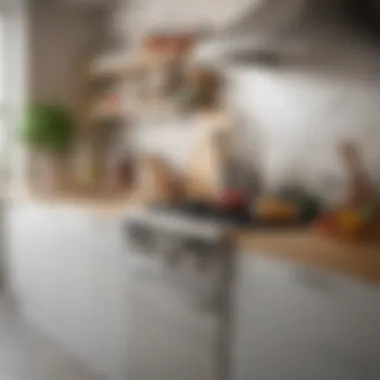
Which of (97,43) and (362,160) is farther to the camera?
(97,43)

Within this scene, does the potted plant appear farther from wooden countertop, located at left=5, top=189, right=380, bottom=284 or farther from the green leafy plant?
wooden countertop, located at left=5, top=189, right=380, bottom=284

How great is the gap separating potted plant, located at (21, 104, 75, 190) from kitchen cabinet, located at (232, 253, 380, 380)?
2347mm

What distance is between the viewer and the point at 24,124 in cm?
449

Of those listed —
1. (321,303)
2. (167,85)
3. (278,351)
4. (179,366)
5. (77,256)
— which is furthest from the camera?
(167,85)

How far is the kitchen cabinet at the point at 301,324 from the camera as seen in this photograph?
207 cm

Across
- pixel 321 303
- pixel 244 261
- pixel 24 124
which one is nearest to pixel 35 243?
pixel 24 124

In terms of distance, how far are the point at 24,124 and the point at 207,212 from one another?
6.09 feet

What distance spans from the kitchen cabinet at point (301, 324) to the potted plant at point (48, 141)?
235 centimetres

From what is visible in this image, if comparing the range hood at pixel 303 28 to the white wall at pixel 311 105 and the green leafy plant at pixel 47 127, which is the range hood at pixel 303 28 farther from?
the green leafy plant at pixel 47 127

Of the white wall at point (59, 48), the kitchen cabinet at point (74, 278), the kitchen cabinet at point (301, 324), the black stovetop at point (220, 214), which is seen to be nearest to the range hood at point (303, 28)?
the black stovetop at point (220, 214)

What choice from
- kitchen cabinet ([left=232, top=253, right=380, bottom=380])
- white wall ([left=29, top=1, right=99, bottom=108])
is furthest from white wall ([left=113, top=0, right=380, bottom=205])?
white wall ([left=29, top=1, right=99, bottom=108])

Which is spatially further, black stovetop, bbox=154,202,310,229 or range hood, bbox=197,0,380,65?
black stovetop, bbox=154,202,310,229

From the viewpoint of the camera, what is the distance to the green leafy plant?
4.46 metres

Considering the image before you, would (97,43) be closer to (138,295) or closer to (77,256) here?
(77,256)
